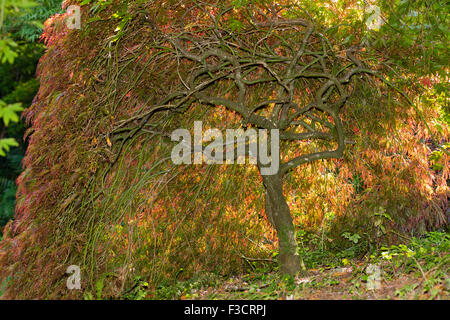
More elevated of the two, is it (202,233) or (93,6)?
(93,6)

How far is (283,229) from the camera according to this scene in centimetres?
332

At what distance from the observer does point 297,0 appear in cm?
362

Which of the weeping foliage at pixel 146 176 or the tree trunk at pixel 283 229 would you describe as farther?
the tree trunk at pixel 283 229

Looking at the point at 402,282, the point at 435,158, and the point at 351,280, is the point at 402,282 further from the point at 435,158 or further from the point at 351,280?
the point at 435,158

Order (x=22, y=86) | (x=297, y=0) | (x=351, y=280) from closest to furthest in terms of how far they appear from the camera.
Result: (x=351, y=280) < (x=297, y=0) < (x=22, y=86)

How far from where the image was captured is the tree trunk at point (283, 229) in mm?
3301

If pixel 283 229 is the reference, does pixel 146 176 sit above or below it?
above

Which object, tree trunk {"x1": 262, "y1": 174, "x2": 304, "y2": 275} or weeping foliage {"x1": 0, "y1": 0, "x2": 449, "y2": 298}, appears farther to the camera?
tree trunk {"x1": 262, "y1": 174, "x2": 304, "y2": 275}

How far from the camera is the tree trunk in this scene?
3.30 meters

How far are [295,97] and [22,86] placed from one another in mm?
7933

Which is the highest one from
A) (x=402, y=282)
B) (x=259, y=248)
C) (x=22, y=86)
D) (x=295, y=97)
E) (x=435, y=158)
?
(x=22, y=86)
